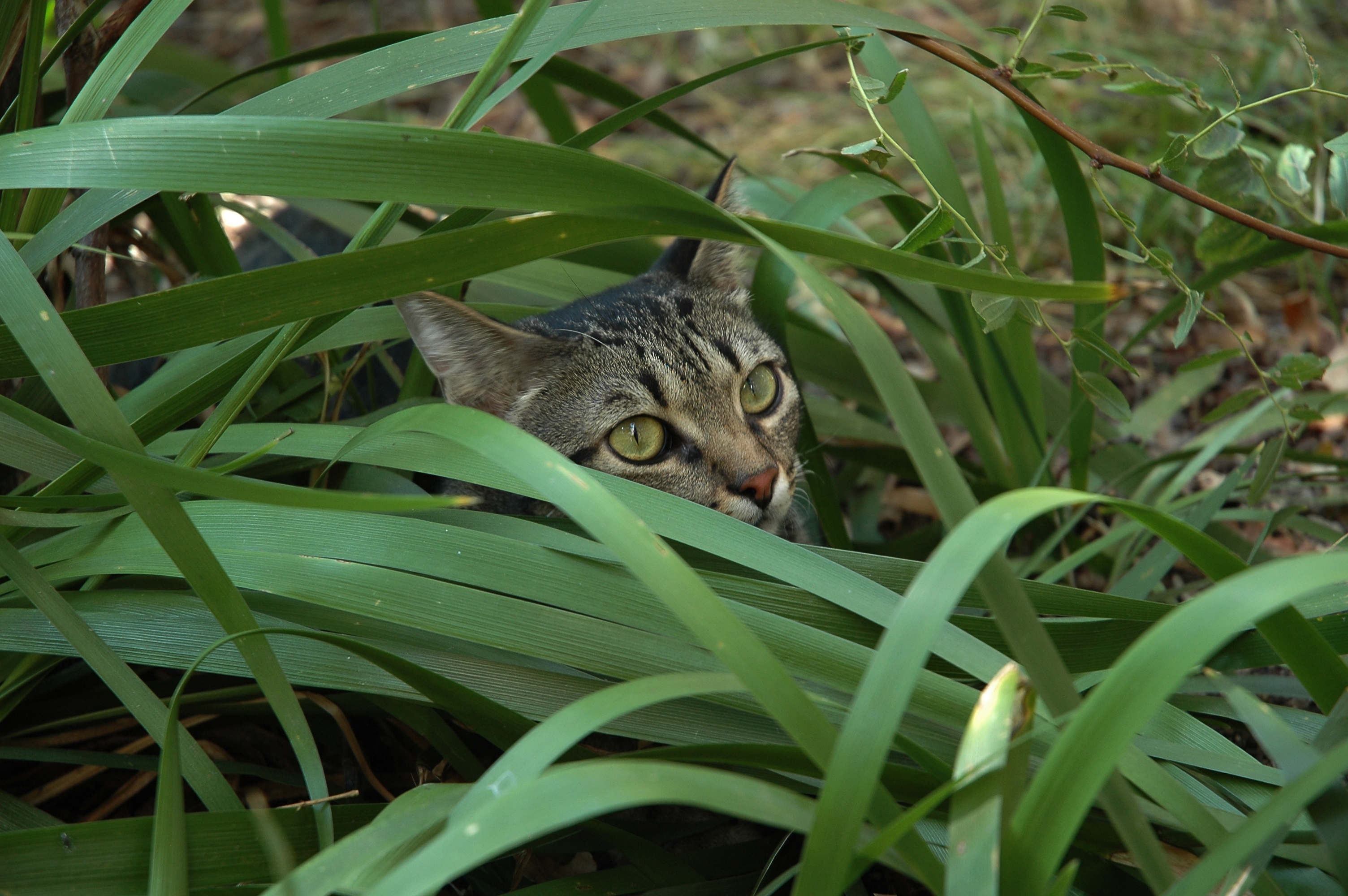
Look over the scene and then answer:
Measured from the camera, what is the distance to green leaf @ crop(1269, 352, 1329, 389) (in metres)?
1.75

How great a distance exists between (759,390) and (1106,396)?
88 centimetres

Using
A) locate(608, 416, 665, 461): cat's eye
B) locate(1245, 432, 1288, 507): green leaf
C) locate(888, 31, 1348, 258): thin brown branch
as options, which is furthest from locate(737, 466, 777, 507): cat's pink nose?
locate(1245, 432, 1288, 507): green leaf

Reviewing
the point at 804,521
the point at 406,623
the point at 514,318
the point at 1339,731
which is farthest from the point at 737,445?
the point at 1339,731

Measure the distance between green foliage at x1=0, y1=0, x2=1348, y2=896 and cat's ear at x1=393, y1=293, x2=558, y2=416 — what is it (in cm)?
15

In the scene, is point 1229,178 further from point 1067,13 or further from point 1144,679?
point 1144,679

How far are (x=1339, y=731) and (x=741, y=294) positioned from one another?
1.81 m

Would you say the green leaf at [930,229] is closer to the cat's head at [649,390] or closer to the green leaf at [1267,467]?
the cat's head at [649,390]

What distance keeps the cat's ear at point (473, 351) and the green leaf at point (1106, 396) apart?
1.25m

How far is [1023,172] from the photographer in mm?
4332

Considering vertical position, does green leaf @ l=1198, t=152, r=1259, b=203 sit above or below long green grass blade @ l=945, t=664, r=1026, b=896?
above

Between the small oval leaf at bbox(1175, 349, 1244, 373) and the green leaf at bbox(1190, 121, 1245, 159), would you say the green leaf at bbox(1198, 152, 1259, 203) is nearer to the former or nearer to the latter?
the green leaf at bbox(1190, 121, 1245, 159)

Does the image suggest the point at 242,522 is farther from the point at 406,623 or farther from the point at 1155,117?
the point at 1155,117

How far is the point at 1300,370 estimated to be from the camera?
1.75 metres

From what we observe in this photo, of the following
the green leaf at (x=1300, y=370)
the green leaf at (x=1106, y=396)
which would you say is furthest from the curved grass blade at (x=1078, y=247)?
the green leaf at (x=1300, y=370)
